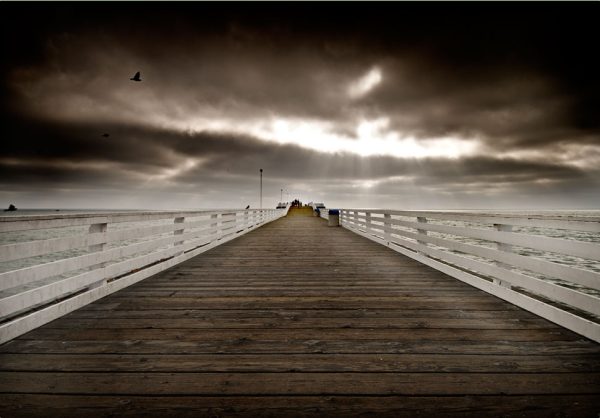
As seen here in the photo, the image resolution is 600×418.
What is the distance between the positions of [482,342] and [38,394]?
12.1 feet

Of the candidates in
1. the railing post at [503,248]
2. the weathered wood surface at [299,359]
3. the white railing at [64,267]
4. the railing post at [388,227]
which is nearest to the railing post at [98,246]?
the white railing at [64,267]

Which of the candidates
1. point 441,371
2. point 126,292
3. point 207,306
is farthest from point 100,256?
point 441,371

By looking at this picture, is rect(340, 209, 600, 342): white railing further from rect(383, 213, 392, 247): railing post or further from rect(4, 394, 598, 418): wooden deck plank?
rect(383, 213, 392, 247): railing post

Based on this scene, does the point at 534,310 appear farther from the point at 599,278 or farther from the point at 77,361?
the point at 77,361

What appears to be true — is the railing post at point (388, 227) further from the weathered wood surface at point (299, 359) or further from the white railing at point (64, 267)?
the white railing at point (64, 267)

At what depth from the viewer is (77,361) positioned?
2.70 meters

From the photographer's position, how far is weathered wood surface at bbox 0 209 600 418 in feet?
7.09

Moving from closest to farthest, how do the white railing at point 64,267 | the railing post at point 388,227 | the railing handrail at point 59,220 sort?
1. the white railing at point 64,267
2. the railing handrail at point 59,220
3. the railing post at point 388,227

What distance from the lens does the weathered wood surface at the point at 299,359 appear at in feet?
7.09

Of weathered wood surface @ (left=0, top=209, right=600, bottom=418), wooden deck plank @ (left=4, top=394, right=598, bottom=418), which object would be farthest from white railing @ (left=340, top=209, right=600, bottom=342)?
wooden deck plank @ (left=4, top=394, right=598, bottom=418)

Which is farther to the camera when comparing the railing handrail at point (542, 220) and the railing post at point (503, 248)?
the railing post at point (503, 248)

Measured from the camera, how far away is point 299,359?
2752 millimetres

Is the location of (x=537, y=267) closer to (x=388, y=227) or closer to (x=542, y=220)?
(x=542, y=220)

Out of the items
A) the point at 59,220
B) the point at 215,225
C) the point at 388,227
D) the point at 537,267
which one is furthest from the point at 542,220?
Result: the point at 215,225
